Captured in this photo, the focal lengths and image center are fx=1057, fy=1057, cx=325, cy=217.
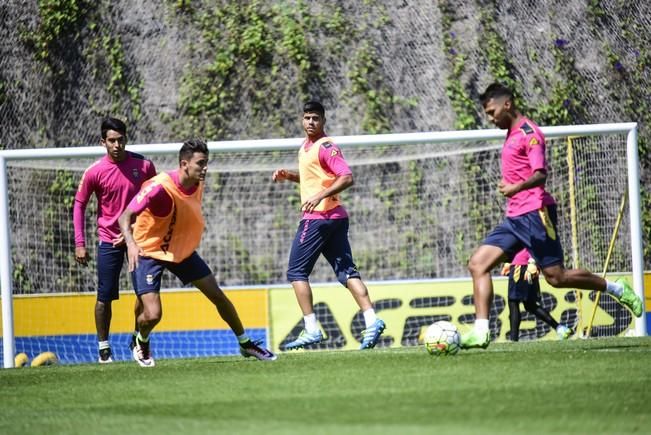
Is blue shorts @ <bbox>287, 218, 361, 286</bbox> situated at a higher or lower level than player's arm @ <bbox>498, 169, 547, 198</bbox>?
lower

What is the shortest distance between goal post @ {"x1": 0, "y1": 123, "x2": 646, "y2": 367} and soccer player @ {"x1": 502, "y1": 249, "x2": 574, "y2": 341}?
3518 mm

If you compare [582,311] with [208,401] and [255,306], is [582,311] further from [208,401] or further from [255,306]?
[208,401]

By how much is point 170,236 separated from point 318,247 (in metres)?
1.61

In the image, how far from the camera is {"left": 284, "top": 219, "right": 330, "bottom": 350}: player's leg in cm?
950

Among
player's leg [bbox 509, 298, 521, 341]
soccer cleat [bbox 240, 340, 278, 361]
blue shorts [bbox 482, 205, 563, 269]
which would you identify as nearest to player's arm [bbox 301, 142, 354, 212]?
soccer cleat [bbox 240, 340, 278, 361]

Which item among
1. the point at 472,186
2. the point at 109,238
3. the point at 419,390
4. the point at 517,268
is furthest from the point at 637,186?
the point at 419,390

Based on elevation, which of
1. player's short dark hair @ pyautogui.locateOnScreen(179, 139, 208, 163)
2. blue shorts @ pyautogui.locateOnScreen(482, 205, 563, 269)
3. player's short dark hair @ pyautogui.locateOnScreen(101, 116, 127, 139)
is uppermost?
player's short dark hair @ pyautogui.locateOnScreen(101, 116, 127, 139)

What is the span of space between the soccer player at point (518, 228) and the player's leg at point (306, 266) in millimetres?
1786

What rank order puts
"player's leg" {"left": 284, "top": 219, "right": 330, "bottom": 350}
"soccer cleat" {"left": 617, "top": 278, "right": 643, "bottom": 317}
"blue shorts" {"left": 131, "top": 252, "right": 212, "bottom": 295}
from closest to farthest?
"blue shorts" {"left": 131, "top": 252, "right": 212, "bottom": 295} < "soccer cleat" {"left": 617, "top": 278, "right": 643, "bottom": 317} < "player's leg" {"left": 284, "top": 219, "right": 330, "bottom": 350}

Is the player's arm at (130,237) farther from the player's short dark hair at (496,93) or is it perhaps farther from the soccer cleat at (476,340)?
the player's short dark hair at (496,93)

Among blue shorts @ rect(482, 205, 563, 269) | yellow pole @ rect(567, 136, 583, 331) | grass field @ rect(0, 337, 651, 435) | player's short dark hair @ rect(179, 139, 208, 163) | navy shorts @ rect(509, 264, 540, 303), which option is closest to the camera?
grass field @ rect(0, 337, 651, 435)

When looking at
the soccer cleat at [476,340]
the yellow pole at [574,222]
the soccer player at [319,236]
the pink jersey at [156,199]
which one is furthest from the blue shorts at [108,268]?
the yellow pole at [574,222]

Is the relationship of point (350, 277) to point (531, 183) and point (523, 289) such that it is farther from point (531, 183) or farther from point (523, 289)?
point (523, 289)

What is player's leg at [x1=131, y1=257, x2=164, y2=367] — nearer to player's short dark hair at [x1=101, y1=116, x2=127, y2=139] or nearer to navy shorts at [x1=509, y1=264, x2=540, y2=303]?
player's short dark hair at [x1=101, y1=116, x2=127, y2=139]
